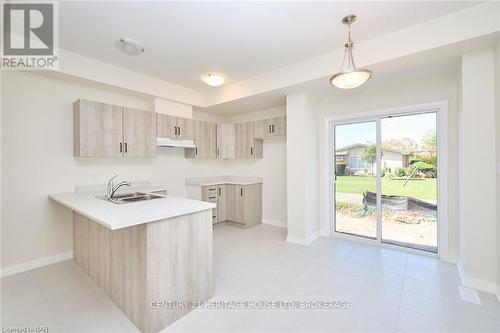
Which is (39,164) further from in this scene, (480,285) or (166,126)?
(480,285)

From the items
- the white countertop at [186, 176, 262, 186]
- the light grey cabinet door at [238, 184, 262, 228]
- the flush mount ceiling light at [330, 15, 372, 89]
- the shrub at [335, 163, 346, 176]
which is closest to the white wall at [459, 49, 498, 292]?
the flush mount ceiling light at [330, 15, 372, 89]

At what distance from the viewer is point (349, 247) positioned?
3430 millimetres

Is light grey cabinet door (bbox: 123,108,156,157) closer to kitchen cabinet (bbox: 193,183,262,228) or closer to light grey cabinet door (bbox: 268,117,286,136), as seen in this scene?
kitchen cabinet (bbox: 193,183,262,228)

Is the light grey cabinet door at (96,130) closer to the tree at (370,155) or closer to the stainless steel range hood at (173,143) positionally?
the stainless steel range hood at (173,143)

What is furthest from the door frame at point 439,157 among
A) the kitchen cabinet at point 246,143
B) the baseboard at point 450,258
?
the kitchen cabinet at point 246,143

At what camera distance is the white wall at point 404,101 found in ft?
9.48

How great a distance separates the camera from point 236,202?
455 cm

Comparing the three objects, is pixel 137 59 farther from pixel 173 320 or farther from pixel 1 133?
pixel 173 320

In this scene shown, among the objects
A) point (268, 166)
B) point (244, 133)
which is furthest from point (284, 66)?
point (268, 166)

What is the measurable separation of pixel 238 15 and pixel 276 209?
356cm

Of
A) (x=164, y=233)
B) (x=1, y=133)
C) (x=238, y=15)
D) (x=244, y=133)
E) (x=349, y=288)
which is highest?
(x=238, y=15)

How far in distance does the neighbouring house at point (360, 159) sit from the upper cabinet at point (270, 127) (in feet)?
3.71

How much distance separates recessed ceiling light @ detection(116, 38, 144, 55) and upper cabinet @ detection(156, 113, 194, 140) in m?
1.16

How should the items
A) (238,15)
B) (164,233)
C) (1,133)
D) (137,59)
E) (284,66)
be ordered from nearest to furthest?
(164,233) → (238,15) → (1,133) → (137,59) → (284,66)
